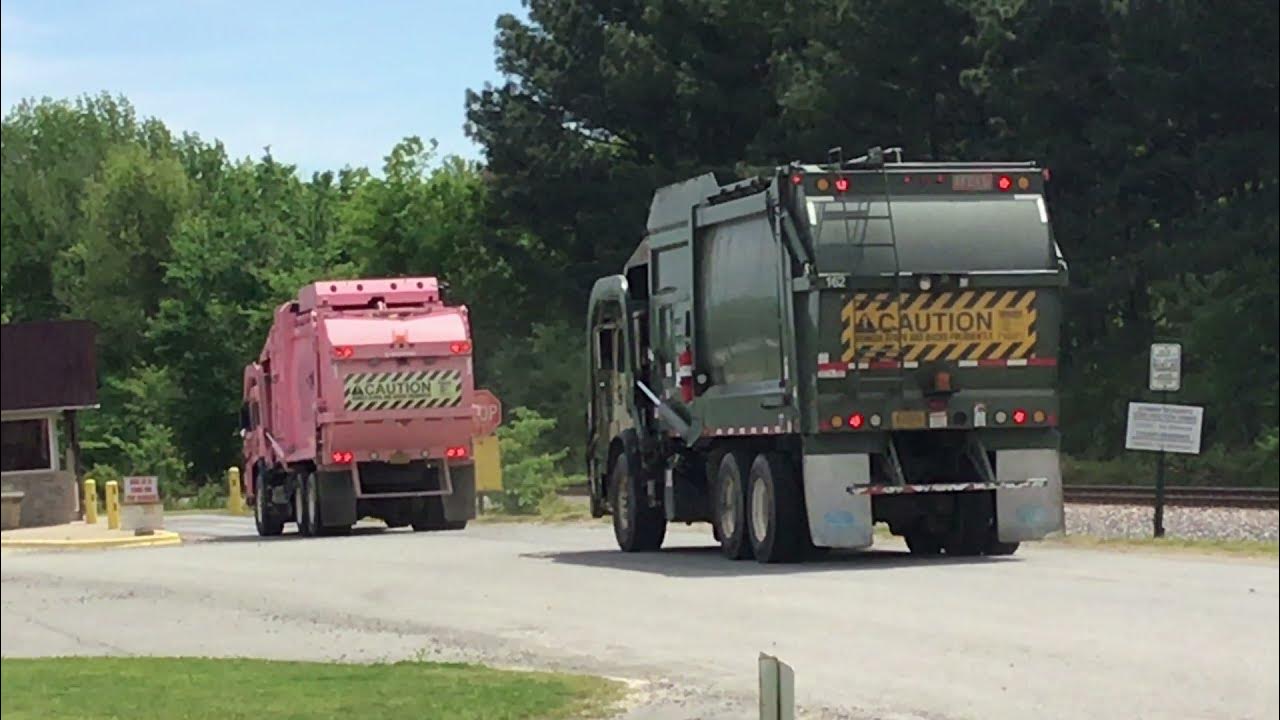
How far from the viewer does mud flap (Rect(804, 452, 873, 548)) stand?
18.3 m

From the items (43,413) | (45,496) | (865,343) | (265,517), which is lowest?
(265,517)

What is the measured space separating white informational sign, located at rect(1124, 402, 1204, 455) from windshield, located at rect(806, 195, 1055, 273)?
367cm

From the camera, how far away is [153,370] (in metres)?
4.64

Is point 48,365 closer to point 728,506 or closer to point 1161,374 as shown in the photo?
point 728,506

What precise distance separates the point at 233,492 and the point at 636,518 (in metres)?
16.3

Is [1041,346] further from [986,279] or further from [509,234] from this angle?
[509,234]

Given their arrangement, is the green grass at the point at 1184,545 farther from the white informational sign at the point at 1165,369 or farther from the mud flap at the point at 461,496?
the mud flap at the point at 461,496

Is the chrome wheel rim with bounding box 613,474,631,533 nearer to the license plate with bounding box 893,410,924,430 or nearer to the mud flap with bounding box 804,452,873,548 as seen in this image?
the mud flap with bounding box 804,452,873,548

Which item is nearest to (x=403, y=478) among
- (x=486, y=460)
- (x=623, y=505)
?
(x=486, y=460)

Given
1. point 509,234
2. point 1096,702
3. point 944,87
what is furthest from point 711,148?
point 944,87

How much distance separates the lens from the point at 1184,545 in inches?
804

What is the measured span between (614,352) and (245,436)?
14463mm

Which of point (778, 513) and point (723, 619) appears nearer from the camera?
point (723, 619)

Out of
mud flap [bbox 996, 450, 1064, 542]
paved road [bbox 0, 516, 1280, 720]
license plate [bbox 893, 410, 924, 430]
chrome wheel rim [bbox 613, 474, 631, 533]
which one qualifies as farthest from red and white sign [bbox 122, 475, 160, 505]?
chrome wheel rim [bbox 613, 474, 631, 533]
